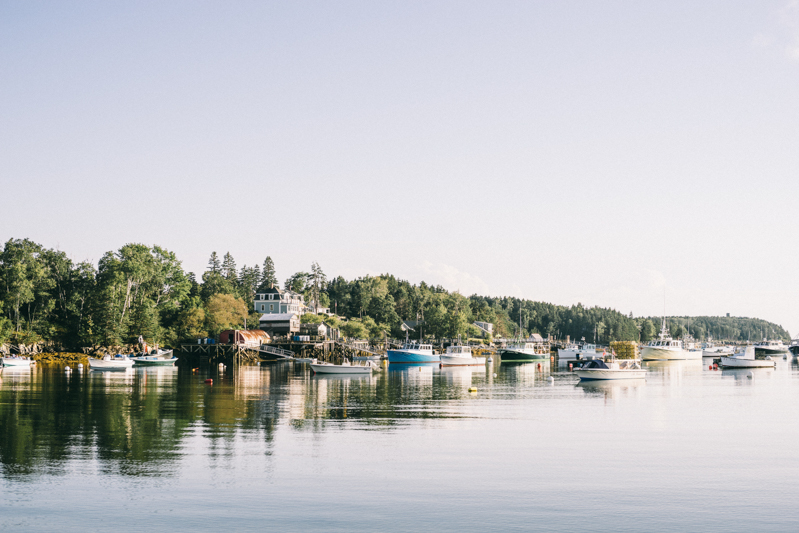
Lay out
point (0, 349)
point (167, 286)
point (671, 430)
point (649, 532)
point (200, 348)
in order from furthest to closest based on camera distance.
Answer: point (167, 286) < point (200, 348) < point (0, 349) < point (671, 430) < point (649, 532)

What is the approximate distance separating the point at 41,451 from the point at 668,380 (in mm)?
68716

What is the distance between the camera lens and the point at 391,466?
2569 centimetres

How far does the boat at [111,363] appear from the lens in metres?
98.1

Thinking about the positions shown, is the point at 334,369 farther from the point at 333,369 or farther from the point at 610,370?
the point at 610,370

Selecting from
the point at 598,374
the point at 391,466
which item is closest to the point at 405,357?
the point at 598,374

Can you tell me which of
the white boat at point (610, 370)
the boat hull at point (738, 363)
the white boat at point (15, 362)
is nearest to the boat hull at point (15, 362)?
the white boat at point (15, 362)

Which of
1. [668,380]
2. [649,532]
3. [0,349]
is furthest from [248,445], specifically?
[0,349]

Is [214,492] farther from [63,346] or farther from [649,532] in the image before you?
[63,346]

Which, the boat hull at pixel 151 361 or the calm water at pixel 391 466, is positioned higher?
the calm water at pixel 391 466

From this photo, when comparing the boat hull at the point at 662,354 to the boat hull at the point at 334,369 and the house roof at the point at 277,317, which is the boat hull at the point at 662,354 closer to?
the boat hull at the point at 334,369

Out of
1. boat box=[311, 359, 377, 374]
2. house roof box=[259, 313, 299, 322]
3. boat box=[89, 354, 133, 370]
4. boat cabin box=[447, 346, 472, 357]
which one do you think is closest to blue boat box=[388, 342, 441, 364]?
boat cabin box=[447, 346, 472, 357]

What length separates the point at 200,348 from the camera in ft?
462

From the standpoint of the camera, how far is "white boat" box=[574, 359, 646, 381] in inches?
2899

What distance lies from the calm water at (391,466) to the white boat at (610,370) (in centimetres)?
2450
